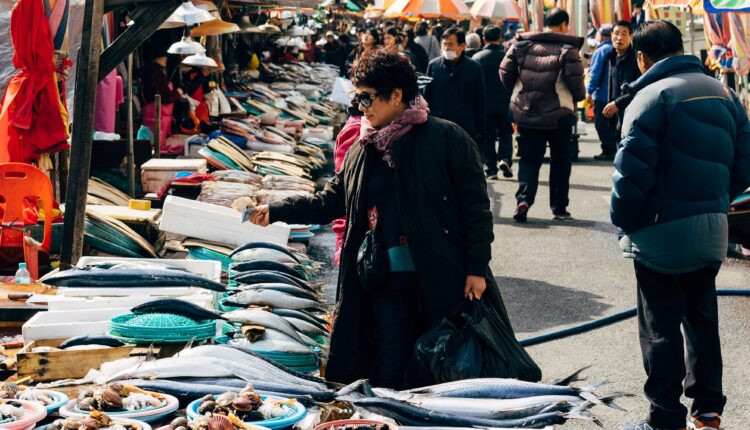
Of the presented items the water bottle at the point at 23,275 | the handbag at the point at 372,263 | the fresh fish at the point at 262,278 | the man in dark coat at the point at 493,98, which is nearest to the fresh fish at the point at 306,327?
the fresh fish at the point at 262,278

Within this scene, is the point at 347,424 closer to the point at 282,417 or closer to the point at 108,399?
the point at 282,417

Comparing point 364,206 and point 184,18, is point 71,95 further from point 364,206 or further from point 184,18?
point 364,206

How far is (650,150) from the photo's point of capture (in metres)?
5.38

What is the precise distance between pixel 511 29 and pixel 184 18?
24414 mm

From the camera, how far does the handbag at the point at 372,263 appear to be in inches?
195

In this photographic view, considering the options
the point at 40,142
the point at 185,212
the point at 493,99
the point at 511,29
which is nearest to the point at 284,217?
the point at 185,212

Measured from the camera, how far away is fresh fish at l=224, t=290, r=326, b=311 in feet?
21.0

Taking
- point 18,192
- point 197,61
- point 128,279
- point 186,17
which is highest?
point 186,17

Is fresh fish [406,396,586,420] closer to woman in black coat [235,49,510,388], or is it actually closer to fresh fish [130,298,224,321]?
woman in black coat [235,49,510,388]

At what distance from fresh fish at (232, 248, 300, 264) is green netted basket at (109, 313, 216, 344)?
Answer: 2285 mm

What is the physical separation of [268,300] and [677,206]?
2455 millimetres

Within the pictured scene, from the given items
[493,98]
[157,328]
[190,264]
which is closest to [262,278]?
[190,264]

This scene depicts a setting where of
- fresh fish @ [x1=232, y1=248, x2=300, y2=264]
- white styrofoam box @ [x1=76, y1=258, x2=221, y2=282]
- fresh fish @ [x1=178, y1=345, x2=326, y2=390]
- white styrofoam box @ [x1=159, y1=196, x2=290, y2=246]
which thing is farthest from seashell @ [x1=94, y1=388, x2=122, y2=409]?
white styrofoam box @ [x1=159, y1=196, x2=290, y2=246]

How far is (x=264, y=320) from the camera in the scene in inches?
234
